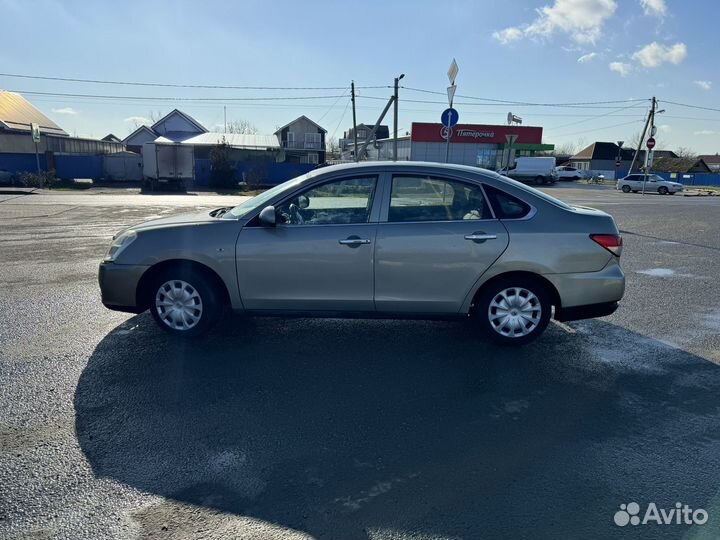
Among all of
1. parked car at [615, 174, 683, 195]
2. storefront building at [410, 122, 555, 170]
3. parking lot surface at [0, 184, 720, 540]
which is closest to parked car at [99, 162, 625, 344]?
parking lot surface at [0, 184, 720, 540]

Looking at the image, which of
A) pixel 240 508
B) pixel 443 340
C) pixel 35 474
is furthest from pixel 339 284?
pixel 35 474

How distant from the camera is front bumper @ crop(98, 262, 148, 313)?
14.6 ft

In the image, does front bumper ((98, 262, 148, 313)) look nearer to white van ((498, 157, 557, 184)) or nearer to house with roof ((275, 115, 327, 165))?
white van ((498, 157, 557, 184))

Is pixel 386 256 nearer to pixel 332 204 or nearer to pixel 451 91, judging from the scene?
pixel 332 204

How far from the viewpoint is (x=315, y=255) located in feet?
14.1

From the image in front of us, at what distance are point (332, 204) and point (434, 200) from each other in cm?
97

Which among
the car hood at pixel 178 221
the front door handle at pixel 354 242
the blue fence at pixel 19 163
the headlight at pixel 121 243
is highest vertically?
the blue fence at pixel 19 163

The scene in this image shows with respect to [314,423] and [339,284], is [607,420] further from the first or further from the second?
[339,284]

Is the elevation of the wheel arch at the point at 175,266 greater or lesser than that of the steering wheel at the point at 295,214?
lesser

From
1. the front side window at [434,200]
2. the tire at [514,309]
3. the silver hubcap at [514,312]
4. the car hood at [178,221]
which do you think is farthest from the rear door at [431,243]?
the car hood at [178,221]

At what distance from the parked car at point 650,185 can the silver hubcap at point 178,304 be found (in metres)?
40.8

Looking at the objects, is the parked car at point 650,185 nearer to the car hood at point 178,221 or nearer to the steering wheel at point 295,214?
the steering wheel at point 295,214

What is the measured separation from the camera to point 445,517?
2398 mm

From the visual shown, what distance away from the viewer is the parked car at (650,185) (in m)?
38.0
